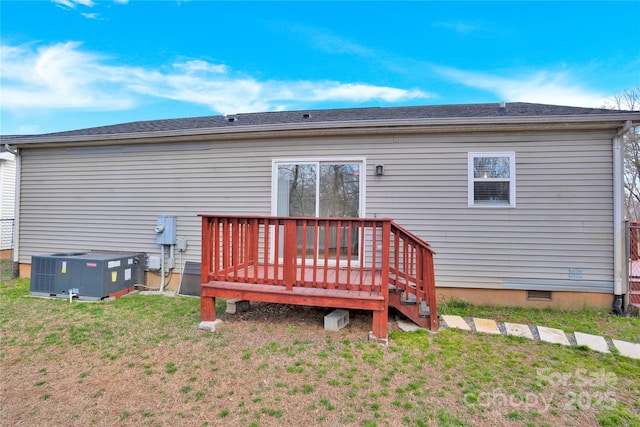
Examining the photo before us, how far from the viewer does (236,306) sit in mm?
4199

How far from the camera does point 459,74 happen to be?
11.8 m

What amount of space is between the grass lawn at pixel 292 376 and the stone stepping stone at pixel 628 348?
0.18 meters

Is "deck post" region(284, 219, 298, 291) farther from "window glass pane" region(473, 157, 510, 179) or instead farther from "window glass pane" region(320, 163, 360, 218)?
"window glass pane" region(473, 157, 510, 179)

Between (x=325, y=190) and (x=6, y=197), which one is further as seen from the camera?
(x=6, y=197)

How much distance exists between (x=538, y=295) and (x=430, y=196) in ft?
7.35

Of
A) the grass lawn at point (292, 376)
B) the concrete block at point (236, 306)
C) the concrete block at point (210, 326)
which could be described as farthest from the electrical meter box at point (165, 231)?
the concrete block at point (210, 326)

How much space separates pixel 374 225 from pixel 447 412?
1800 mm

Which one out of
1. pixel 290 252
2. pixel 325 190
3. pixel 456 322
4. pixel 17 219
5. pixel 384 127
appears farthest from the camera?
pixel 17 219

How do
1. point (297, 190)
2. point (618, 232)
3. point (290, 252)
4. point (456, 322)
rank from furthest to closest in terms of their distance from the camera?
1. point (297, 190)
2. point (618, 232)
3. point (456, 322)
4. point (290, 252)

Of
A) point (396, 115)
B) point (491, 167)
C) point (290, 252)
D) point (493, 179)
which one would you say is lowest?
point (290, 252)

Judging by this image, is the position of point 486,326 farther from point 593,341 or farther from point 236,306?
point 236,306

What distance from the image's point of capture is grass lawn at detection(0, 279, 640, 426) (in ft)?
6.99

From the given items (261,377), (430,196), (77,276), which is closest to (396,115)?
(430,196)

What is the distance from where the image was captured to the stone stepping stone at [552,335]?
3459 millimetres
